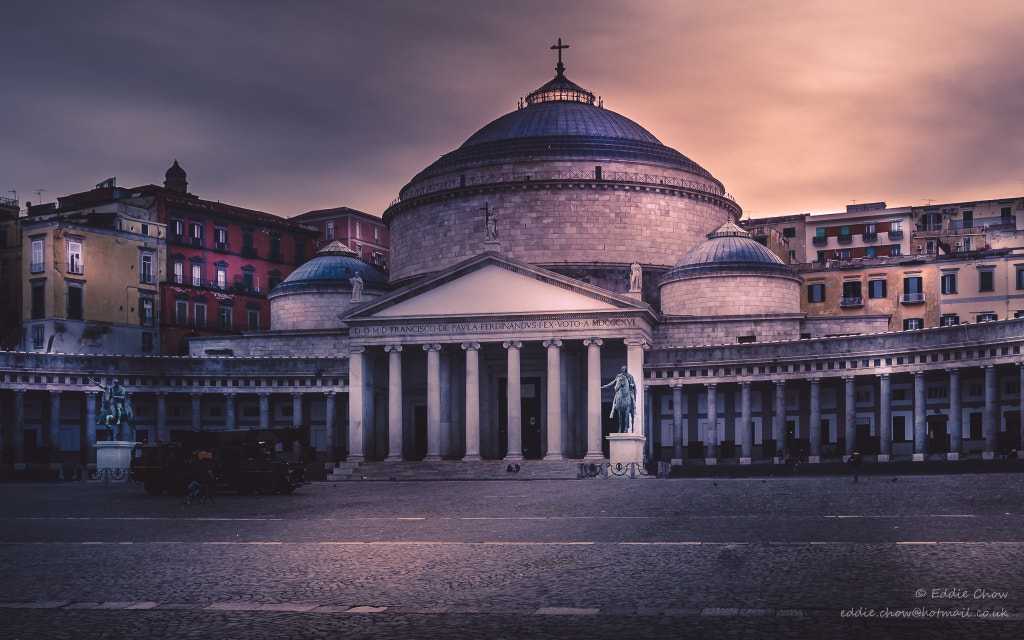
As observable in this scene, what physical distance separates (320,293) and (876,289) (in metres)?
38.6

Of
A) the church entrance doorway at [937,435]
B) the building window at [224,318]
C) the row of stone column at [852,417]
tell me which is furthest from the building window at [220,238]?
the church entrance doorway at [937,435]

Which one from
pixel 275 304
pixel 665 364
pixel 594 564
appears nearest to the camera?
pixel 594 564

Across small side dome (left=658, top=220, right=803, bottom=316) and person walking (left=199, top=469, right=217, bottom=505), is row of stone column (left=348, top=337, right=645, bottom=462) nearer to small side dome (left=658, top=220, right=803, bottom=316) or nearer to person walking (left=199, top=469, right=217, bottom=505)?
small side dome (left=658, top=220, right=803, bottom=316)

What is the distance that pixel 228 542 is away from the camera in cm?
2278

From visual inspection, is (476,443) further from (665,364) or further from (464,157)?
(464,157)

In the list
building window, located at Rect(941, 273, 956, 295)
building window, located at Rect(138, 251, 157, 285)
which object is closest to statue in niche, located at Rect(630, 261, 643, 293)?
building window, located at Rect(941, 273, 956, 295)

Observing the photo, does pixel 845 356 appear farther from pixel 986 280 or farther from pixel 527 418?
pixel 527 418

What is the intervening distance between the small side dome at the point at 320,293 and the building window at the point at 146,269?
9649 millimetres

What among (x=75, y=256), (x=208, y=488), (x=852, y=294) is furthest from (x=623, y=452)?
(x=75, y=256)

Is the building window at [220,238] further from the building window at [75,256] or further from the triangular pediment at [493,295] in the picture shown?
the triangular pediment at [493,295]

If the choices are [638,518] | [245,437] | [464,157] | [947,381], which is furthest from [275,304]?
[638,518]

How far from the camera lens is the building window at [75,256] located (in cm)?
7969

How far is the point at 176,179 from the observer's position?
334 feet

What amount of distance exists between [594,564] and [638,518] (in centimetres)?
930
